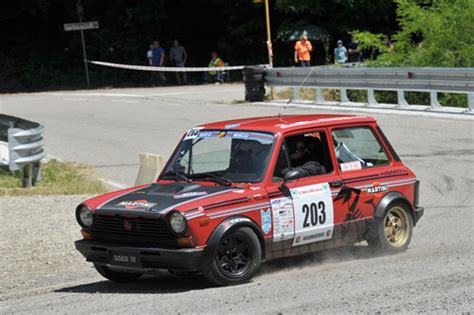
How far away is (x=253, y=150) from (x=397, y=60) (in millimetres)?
18595

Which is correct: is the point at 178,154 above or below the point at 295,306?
above

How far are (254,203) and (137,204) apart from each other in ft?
3.41

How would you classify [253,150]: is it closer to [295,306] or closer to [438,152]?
[295,306]

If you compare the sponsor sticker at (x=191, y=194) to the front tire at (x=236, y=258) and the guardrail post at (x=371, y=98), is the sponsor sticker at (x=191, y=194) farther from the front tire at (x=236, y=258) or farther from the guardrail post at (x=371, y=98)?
the guardrail post at (x=371, y=98)

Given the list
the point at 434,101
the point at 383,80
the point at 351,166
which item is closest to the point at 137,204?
the point at 351,166

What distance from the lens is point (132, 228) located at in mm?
8320

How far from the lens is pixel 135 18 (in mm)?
43219

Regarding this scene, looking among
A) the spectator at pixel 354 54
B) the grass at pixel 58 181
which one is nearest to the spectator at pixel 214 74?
the spectator at pixel 354 54

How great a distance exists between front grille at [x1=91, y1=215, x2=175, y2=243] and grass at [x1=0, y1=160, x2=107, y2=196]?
575cm

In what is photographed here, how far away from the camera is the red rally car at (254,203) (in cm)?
816

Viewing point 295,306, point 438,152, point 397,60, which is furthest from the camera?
point 397,60

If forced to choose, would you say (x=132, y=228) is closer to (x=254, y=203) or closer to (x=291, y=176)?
(x=254, y=203)

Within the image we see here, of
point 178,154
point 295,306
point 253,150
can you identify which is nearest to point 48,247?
point 178,154

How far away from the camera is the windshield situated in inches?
352
